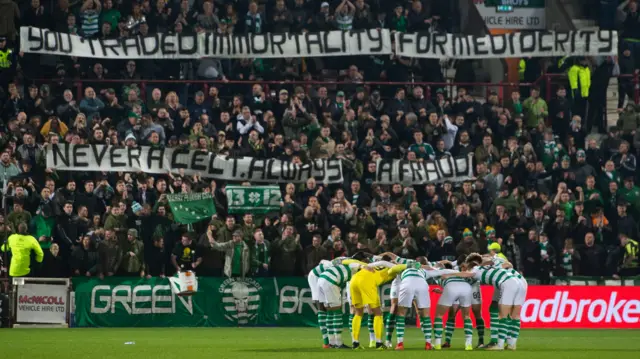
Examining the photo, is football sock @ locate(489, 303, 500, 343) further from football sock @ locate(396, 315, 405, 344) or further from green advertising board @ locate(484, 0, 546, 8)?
green advertising board @ locate(484, 0, 546, 8)

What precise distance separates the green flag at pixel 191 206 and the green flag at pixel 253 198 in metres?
0.89

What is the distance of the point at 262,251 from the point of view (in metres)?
32.1

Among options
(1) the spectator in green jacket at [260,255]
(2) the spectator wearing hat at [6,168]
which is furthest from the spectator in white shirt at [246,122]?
(2) the spectator wearing hat at [6,168]

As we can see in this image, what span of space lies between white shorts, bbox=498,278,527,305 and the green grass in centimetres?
88

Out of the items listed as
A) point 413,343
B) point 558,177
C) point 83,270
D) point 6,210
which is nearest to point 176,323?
point 83,270

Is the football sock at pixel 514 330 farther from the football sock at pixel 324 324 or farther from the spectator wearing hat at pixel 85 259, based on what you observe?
the spectator wearing hat at pixel 85 259

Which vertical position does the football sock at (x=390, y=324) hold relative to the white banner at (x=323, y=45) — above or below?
below

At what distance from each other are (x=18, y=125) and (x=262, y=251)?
6592 millimetres

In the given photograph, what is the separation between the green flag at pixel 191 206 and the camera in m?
31.5

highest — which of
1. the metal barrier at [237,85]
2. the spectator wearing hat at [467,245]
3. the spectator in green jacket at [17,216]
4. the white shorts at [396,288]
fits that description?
the metal barrier at [237,85]

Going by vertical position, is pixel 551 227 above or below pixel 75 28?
below

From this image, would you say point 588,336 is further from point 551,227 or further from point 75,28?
point 75,28

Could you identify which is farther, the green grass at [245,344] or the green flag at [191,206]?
the green flag at [191,206]

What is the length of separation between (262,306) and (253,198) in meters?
2.55
